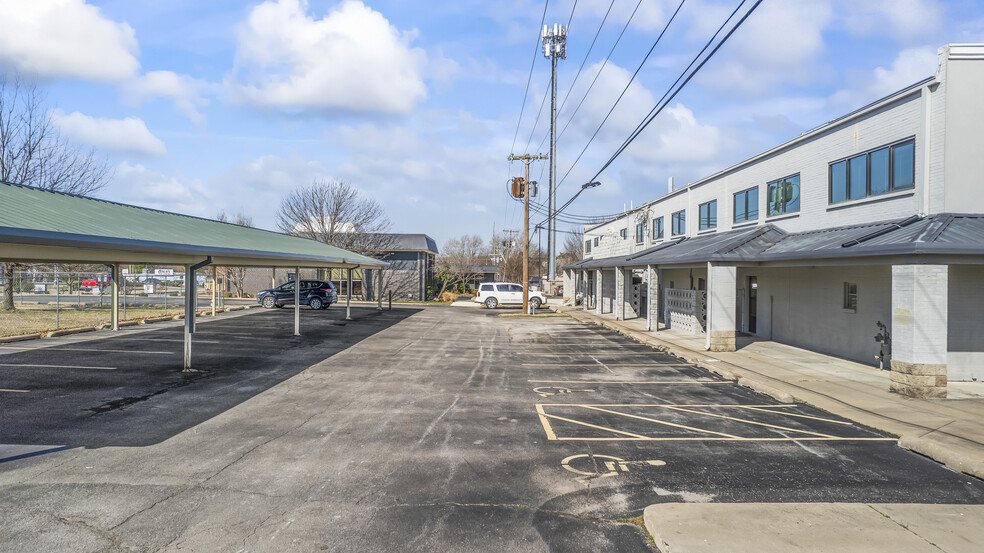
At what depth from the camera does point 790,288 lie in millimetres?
18203

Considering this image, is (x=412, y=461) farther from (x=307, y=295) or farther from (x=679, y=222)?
(x=307, y=295)

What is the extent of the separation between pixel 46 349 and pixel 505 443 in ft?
53.7

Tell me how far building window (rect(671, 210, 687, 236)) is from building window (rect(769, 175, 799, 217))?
7474 mm

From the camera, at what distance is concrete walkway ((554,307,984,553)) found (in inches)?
188

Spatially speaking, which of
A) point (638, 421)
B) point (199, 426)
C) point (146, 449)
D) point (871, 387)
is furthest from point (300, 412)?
point (871, 387)

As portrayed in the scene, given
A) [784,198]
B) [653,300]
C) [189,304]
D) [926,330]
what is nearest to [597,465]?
[926,330]

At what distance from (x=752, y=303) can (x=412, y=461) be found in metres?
19.0

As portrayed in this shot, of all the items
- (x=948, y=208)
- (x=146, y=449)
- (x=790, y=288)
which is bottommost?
(x=146, y=449)

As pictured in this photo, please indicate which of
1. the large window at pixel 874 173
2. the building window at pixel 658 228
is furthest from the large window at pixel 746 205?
the building window at pixel 658 228

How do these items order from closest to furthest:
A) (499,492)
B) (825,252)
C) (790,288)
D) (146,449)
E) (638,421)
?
(499,492) < (146,449) < (638,421) < (825,252) < (790,288)

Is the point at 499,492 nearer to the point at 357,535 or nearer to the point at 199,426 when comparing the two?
the point at 357,535

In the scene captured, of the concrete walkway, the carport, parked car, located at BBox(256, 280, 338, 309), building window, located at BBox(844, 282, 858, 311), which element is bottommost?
the concrete walkway

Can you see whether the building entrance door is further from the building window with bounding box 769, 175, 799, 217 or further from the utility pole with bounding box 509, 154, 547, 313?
the utility pole with bounding box 509, 154, 547, 313

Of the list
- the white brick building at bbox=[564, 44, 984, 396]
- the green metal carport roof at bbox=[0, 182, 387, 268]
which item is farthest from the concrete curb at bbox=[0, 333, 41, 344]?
the white brick building at bbox=[564, 44, 984, 396]
